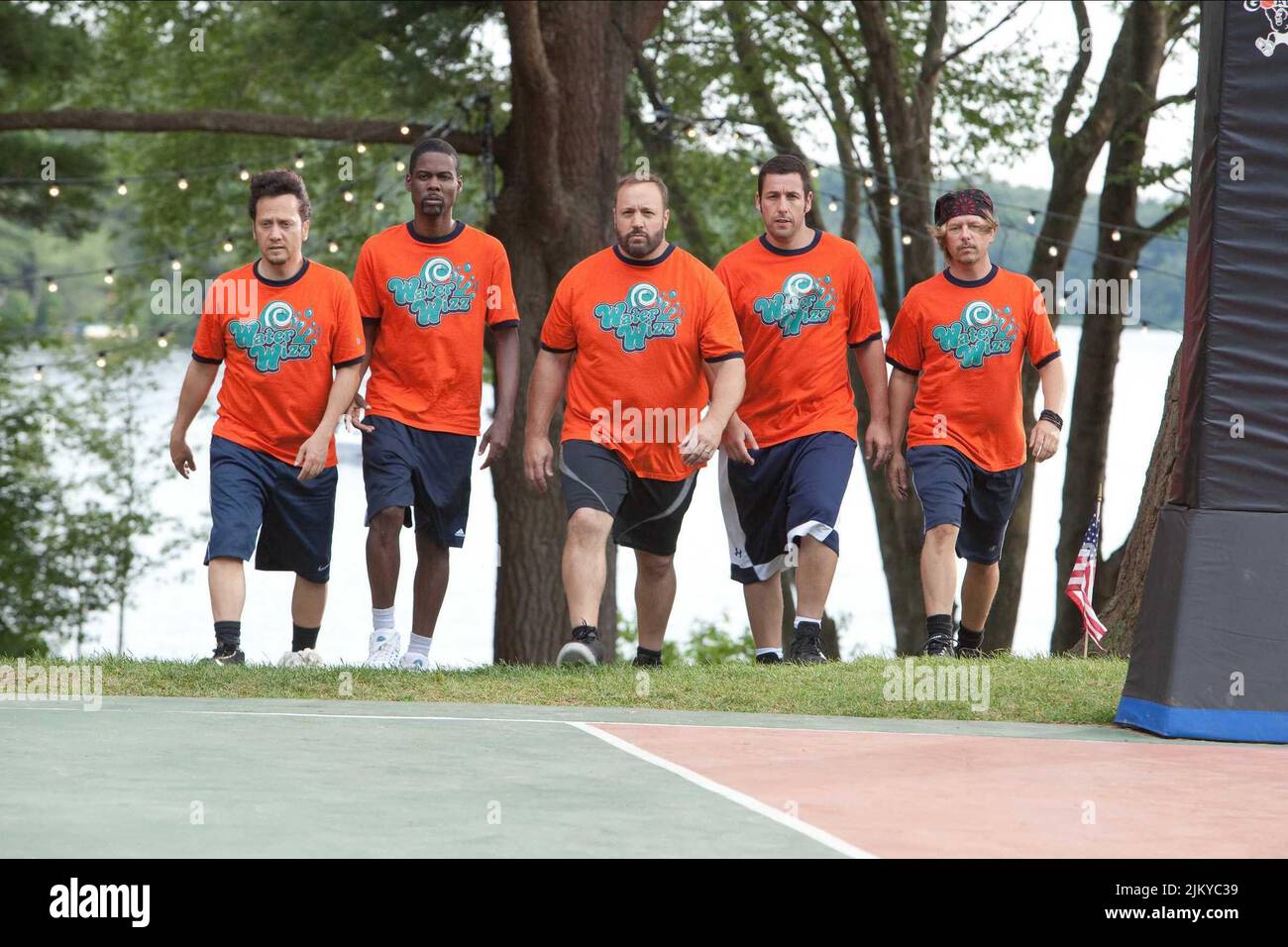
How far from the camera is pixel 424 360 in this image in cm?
792

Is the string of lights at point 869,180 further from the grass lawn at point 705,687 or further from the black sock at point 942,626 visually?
the grass lawn at point 705,687

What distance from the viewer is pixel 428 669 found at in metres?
7.80

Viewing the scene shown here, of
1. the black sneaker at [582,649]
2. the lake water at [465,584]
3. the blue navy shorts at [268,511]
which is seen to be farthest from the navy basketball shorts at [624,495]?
the lake water at [465,584]

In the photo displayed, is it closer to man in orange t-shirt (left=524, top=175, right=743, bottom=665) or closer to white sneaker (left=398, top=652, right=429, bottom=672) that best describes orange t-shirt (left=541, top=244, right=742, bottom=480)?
man in orange t-shirt (left=524, top=175, right=743, bottom=665)

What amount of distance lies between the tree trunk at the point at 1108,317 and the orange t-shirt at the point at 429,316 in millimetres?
9662

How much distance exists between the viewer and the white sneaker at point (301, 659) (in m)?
7.91

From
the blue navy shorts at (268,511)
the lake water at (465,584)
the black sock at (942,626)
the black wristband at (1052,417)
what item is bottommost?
the lake water at (465,584)

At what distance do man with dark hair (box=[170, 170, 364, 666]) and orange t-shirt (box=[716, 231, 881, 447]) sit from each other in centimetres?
178

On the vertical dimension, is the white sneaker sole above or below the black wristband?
below

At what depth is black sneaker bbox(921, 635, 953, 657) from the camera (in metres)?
8.19

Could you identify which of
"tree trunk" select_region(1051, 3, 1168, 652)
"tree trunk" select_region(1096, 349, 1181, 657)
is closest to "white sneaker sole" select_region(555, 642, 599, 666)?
"tree trunk" select_region(1096, 349, 1181, 657)

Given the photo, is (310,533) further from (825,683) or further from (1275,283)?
(1275,283)

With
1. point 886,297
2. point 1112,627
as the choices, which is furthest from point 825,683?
point 886,297

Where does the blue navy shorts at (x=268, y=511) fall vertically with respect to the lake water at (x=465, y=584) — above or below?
above
